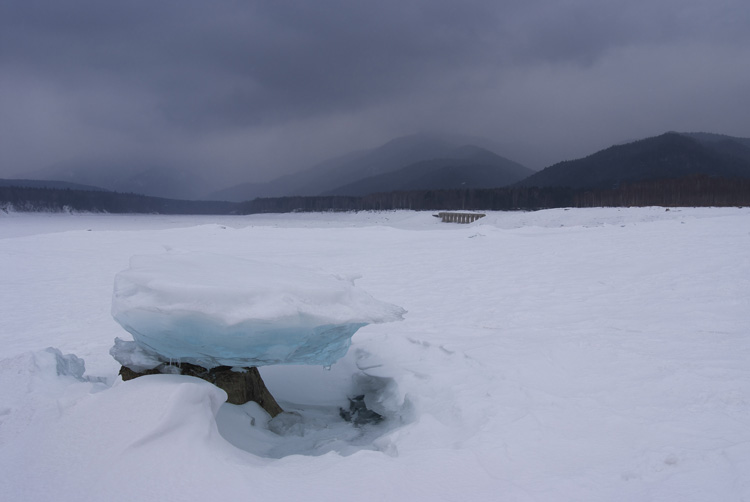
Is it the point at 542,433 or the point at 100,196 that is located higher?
the point at 100,196

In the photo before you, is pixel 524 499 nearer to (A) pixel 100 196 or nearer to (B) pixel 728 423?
(B) pixel 728 423

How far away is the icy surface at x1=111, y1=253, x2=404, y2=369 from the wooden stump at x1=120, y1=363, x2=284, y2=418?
0.15 m

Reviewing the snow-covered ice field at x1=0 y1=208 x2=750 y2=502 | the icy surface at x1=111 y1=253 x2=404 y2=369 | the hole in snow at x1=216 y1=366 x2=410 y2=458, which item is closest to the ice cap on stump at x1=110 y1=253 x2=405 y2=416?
the icy surface at x1=111 y1=253 x2=404 y2=369

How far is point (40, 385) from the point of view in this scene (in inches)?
173

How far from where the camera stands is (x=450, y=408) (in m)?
4.61

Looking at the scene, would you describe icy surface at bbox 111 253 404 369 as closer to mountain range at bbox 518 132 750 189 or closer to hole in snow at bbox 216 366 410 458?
hole in snow at bbox 216 366 410 458

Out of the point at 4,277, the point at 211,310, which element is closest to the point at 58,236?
the point at 4,277

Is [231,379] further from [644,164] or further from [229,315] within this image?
[644,164]

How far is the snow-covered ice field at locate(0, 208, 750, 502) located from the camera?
10.1ft

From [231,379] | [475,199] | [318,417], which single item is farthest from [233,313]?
[475,199]

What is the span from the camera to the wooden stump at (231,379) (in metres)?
4.68

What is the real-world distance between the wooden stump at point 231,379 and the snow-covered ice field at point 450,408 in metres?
0.18

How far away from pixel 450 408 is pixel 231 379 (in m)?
2.62

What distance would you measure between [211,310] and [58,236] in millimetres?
24137
